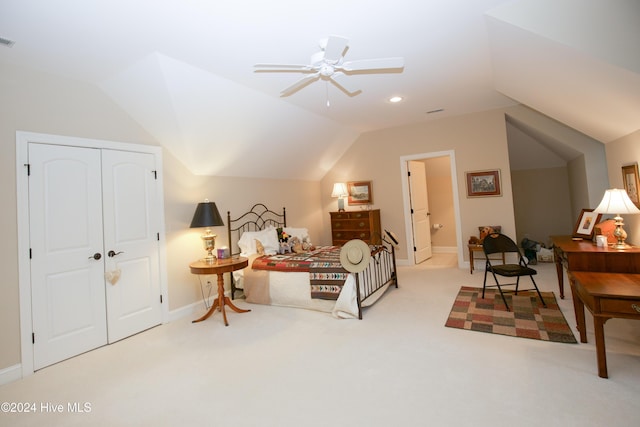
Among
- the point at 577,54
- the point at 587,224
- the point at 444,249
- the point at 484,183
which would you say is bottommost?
the point at 444,249

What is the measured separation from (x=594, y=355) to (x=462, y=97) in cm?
356

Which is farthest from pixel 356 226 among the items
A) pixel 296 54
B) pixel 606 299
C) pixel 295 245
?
pixel 606 299

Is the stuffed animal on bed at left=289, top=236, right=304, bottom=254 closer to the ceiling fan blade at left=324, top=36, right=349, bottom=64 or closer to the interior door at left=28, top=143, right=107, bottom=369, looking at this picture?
the interior door at left=28, top=143, right=107, bottom=369

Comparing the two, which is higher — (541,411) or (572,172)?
(572,172)

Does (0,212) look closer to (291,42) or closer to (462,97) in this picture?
(291,42)

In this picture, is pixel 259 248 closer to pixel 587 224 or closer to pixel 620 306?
pixel 620 306

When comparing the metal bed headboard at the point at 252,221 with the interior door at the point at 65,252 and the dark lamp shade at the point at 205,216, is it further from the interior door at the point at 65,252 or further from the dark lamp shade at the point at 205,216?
the interior door at the point at 65,252

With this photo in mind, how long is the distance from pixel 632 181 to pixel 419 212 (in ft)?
11.0

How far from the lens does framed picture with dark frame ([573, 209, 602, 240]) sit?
342cm

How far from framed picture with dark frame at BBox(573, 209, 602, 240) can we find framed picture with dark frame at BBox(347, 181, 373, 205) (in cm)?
346

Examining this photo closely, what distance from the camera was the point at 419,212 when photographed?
20.9ft

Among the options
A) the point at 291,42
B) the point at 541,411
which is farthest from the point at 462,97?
the point at 541,411

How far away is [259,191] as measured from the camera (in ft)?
17.4

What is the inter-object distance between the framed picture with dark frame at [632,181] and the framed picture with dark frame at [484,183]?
1.86 metres
